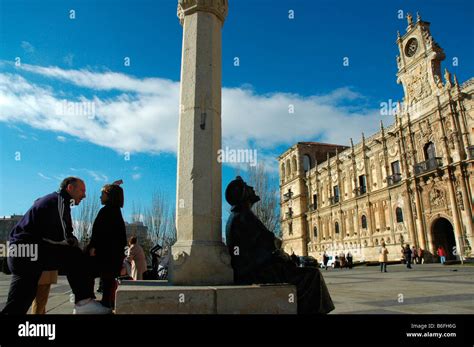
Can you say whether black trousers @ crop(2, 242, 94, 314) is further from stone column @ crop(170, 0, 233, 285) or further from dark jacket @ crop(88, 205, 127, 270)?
stone column @ crop(170, 0, 233, 285)

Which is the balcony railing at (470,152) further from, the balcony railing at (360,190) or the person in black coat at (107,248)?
the person in black coat at (107,248)

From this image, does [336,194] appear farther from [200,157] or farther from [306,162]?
[200,157]

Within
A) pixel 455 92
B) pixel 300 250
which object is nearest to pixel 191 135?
pixel 455 92

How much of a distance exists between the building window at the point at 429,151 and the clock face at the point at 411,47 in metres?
8.36

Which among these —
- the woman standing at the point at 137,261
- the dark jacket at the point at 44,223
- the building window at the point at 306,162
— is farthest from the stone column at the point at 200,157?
the building window at the point at 306,162

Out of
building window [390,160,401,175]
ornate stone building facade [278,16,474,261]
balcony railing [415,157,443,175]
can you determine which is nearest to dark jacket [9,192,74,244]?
ornate stone building facade [278,16,474,261]

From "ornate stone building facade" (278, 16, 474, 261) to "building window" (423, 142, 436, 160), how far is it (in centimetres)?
8

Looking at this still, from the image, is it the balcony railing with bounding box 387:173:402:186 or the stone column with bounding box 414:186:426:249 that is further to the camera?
the balcony railing with bounding box 387:173:402:186

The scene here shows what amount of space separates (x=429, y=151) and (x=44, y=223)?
2951 cm

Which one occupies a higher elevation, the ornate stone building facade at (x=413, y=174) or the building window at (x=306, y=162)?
the building window at (x=306, y=162)

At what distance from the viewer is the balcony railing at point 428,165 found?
25234 millimetres

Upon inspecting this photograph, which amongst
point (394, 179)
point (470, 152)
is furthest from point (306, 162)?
point (470, 152)

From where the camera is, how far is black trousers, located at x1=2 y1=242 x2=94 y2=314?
2.73 m
